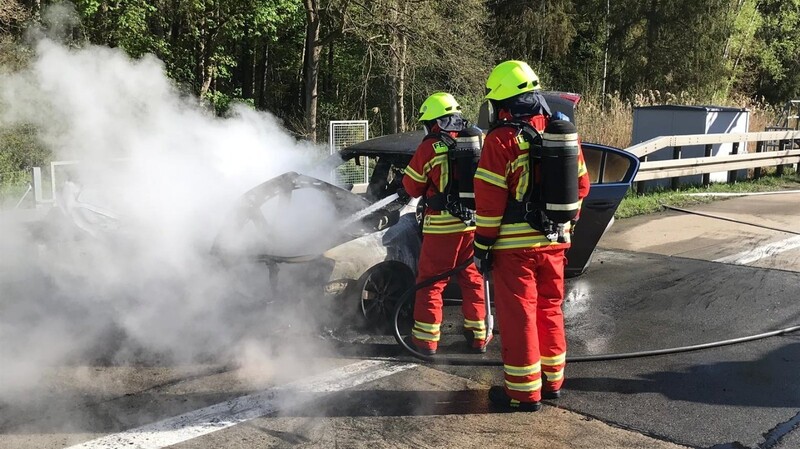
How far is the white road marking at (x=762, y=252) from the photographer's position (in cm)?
775

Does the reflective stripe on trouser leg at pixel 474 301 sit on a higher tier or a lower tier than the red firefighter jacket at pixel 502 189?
lower

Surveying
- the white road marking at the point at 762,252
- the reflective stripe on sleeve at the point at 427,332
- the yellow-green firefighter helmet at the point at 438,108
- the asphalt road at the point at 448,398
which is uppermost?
the yellow-green firefighter helmet at the point at 438,108

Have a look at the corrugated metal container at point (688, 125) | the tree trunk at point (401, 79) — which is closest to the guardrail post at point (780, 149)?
the corrugated metal container at point (688, 125)

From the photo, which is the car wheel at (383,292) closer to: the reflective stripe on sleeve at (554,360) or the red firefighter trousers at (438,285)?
the red firefighter trousers at (438,285)

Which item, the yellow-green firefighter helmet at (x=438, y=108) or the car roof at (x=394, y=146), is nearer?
the yellow-green firefighter helmet at (x=438, y=108)

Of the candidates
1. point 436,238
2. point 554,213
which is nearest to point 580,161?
point 554,213

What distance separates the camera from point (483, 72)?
20156mm

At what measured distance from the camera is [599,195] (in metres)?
6.01

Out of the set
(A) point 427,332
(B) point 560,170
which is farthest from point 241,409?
(B) point 560,170

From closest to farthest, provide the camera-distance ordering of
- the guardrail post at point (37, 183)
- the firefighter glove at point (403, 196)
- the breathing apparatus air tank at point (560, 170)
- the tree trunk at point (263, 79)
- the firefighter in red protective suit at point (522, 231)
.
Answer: the breathing apparatus air tank at point (560, 170) < the firefighter in red protective suit at point (522, 231) < the firefighter glove at point (403, 196) < the guardrail post at point (37, 183) < the tree trunk at point (263, 79)

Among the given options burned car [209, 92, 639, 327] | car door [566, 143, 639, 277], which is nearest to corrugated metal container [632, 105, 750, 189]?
car door [566, 143, 639, 277]

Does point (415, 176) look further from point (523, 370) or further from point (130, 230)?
point (130, 230)

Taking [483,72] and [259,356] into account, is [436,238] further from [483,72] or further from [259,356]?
[483,72]

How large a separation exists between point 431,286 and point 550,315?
106cm
